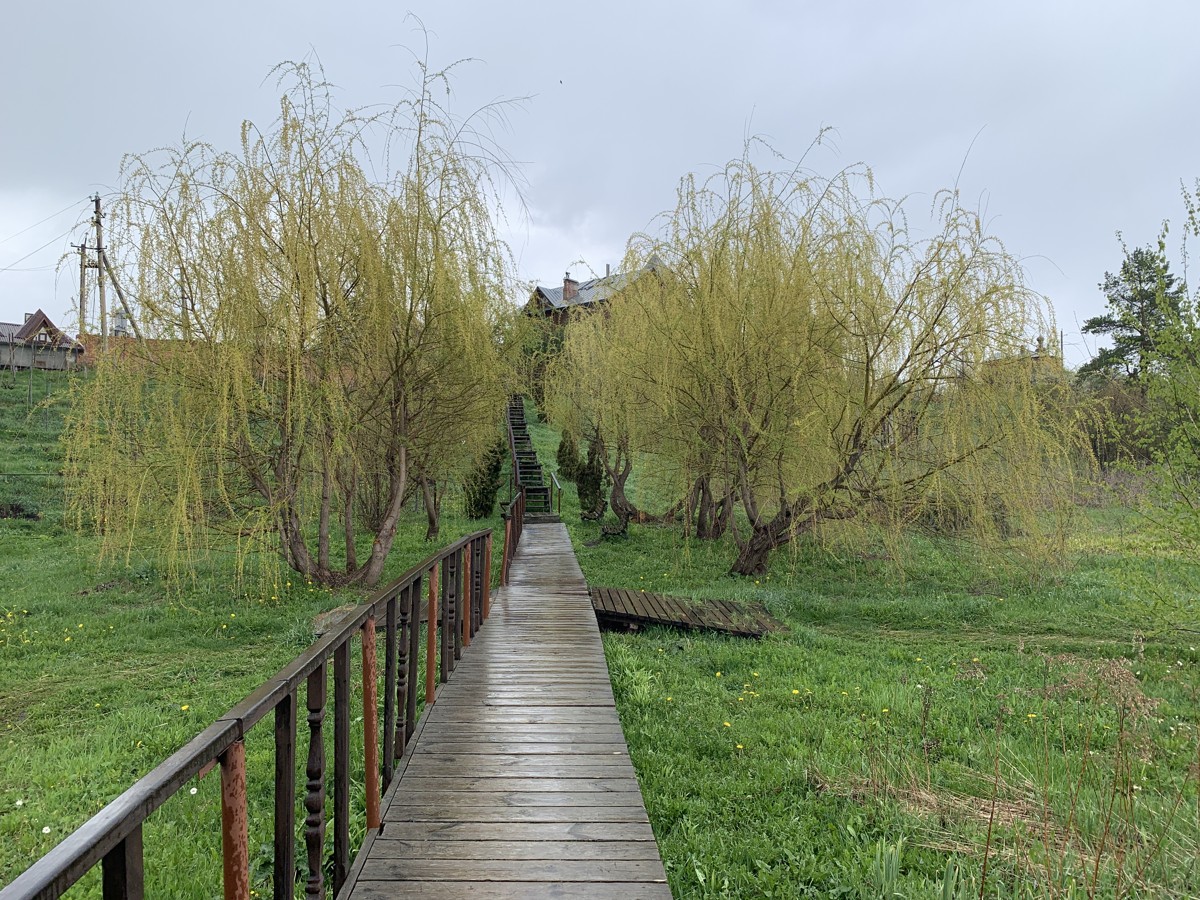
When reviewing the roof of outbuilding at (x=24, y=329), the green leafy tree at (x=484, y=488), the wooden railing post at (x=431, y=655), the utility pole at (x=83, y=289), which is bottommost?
the wooden railing post at (x=431, y=655)

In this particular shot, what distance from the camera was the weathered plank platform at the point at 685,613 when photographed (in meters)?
7.08

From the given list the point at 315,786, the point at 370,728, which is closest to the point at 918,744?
the point at 370,728

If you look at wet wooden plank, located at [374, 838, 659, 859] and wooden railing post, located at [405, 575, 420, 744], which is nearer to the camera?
wet wooden plank, located at [374, 838, 659, 859]

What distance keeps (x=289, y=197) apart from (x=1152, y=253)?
834cm

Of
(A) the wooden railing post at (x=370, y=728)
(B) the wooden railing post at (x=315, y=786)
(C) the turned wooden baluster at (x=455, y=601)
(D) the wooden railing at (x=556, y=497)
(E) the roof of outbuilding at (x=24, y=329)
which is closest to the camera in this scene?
(B) the wooden railing post at (x=315, y=786)

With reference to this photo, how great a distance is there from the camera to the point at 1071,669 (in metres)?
5.92

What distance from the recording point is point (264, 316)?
731 cm

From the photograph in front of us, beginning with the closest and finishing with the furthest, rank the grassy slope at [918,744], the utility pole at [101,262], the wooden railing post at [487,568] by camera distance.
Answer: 1. the grassy slope at [918,744]
2. the wooden railing post at [487,568]
3. the utility pole at [101,262]

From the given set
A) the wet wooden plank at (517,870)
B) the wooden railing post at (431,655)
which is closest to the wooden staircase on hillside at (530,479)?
the wooden railing post at (431,655)

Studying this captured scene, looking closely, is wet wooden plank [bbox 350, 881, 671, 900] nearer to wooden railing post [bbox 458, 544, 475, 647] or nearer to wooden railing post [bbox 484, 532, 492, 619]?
wooden railing post [bbox 458, 544, 475, 647]

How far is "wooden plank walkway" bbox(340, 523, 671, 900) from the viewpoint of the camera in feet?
7.80

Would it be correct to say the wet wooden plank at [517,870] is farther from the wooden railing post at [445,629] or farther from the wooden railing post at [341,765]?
the wooden railing post at [445,629]

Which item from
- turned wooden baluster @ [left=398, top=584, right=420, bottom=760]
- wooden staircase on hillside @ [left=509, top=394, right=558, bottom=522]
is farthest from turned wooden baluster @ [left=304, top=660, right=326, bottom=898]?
wooden staircase on hillside @ [left=509, top=394, right=558, bottom=522]

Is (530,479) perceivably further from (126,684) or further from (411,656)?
(411,656)
